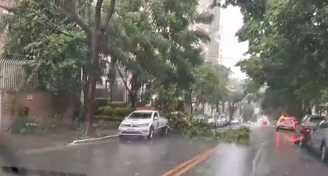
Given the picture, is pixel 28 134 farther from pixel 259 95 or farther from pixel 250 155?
pixel 259 95

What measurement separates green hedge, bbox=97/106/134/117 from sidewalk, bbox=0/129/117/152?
342 inches

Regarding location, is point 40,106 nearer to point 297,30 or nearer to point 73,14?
point 73,14

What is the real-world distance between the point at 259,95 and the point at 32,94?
4256 cm

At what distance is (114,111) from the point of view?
32281 millimetres

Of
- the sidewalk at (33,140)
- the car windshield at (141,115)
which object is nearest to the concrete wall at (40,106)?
the sidewalk at (33,140)

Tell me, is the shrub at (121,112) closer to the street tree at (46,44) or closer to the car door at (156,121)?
the street tree at (46,44)

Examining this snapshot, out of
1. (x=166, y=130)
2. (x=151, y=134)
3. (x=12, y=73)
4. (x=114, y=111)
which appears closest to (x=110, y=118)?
(x=114, y=111)

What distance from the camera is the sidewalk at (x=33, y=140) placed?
1719 cm

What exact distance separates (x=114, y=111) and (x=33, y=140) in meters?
12.8

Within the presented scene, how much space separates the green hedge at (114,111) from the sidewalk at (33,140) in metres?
8.69

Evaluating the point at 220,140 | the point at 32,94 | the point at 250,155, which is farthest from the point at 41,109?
the point at 250,155

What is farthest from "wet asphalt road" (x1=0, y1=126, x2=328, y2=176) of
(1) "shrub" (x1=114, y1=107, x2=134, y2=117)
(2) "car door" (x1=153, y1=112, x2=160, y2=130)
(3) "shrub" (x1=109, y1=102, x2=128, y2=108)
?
(3) "shrub" (x1=109, y1=102, x2=128, y2=108)

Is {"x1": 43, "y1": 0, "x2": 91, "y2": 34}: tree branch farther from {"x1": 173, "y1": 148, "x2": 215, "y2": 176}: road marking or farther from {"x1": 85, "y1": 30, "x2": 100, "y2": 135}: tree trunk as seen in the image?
{"x1": 173, "y1": 148, "x2": 215, "y2": 176}: road marking

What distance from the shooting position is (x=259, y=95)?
63.2m
